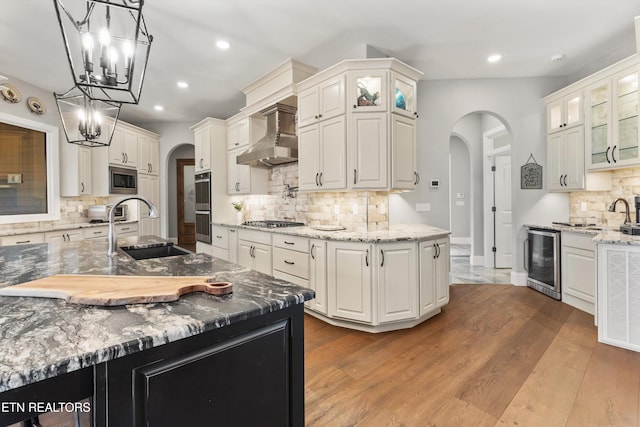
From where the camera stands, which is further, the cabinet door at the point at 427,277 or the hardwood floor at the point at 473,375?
the cabinet door at the point at 427,277

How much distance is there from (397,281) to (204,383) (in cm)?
219

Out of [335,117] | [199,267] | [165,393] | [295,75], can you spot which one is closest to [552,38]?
[335,117]

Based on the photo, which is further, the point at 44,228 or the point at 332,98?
the point at 44,228

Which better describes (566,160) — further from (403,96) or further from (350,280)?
(350,280)

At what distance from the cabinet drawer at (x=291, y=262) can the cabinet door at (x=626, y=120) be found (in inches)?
136

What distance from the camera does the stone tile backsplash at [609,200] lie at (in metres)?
3.45

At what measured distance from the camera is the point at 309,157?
11.7 feet

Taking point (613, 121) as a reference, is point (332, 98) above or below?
above

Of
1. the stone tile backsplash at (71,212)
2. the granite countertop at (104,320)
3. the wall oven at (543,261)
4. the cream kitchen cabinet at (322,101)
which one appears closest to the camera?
the granite countertop at (104,320)

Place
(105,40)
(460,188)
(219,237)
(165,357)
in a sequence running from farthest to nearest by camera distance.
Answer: (460,188) → (219,237) → (105,40) → (165,357)

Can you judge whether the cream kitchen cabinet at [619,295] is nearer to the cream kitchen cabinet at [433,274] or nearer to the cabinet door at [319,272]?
the cream kitchen cabinet at [433,274]

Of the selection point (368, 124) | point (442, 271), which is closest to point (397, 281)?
point (442, 271)

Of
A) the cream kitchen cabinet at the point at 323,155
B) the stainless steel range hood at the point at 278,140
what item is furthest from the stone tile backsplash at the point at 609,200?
the stainless steel range hood at the point at 278,140

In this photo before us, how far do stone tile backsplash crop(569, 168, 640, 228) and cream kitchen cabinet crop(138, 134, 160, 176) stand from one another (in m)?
7.13
